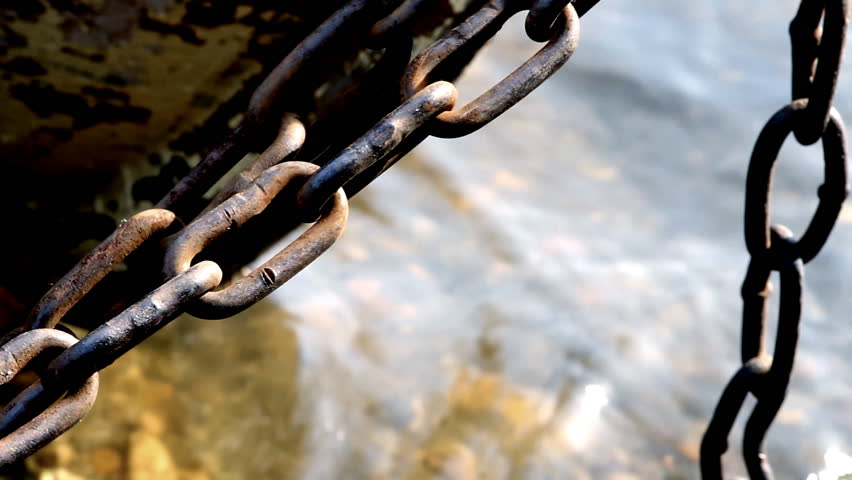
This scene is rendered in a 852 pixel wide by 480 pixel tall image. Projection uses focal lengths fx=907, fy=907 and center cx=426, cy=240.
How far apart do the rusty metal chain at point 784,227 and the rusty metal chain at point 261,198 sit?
370mm

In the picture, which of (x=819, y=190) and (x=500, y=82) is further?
(x=819, y=190)

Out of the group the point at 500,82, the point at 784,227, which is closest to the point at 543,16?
the point at 500,82

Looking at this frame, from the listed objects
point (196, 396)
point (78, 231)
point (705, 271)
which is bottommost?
point (705, 271)

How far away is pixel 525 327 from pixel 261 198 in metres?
2.13

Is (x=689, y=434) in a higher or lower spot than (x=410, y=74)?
lower

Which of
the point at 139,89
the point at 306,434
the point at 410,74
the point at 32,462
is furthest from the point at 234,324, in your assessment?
the point at 410,74

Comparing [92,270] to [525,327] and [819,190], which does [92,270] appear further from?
[525,327]

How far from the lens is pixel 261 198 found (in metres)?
0.95

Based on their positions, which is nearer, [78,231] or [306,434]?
[78,231]

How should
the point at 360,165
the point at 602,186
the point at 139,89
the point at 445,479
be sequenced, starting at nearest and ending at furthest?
the point at 360,165 → the point at 139,89 → the point at 445,479 → the point at 602,186

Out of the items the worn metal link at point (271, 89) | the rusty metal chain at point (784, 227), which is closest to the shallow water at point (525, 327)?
the rusty metal chain at point (784, 227)

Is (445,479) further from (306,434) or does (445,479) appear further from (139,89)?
(139,89)

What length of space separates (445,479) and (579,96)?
225 centimetres

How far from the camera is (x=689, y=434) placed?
272 cm
